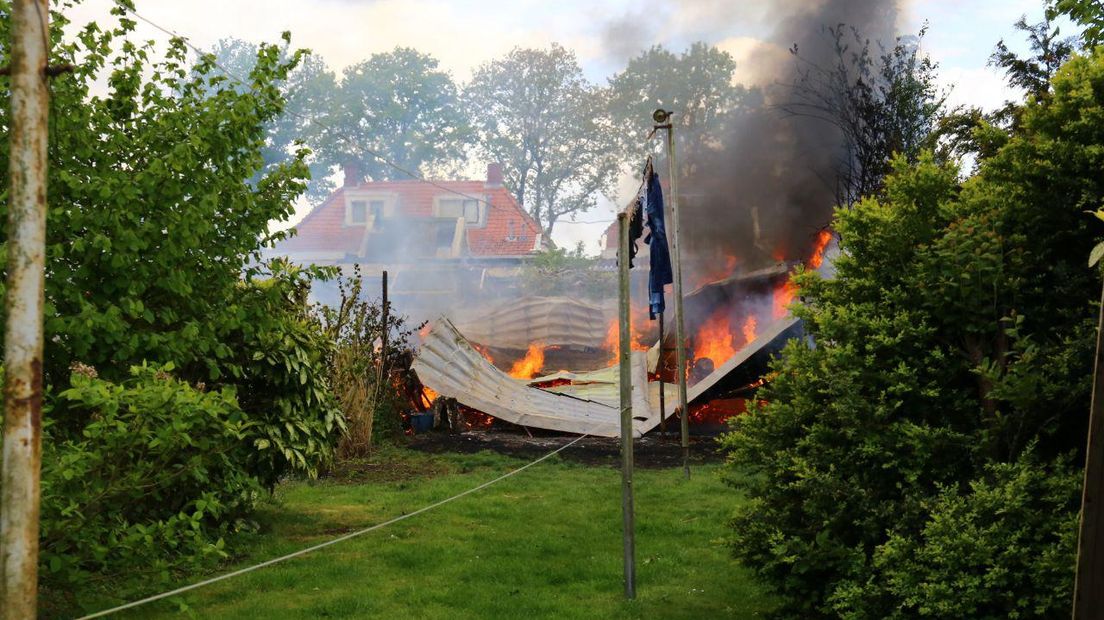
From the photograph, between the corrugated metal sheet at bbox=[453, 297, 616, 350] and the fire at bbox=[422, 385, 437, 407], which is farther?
the corrugated metal sheet at bbox=[453, 297, 616, 350]

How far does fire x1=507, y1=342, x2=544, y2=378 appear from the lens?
24406 millimetres

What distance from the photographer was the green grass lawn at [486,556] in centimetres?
708

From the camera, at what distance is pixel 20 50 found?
Result: 3.95m

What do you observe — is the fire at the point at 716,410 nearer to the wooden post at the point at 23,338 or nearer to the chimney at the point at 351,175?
the wooden post at the point at 23,338

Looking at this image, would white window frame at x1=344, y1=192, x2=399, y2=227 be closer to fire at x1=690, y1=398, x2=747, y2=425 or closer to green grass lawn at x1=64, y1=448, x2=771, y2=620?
fire at x1=690, y1=398, x2=747, y2=425

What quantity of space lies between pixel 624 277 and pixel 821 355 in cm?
193

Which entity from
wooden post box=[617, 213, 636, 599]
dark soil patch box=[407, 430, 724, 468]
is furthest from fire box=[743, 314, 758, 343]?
wooden post box=[617, 213, 636, 599]

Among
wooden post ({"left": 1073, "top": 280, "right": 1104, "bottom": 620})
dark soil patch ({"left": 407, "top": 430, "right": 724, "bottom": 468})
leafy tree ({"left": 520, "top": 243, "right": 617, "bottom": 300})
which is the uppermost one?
leafy tree ({"left": 520, "top": 243, "right": 617, "bottom": 300})

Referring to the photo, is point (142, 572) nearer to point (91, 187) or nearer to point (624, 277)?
point (91, 187)

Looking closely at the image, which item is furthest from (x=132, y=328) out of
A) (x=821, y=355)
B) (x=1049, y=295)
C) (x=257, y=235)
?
(x=1049, y=295)

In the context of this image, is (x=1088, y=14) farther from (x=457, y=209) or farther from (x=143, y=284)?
(x=457, y=209)

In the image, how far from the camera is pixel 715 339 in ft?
77.5

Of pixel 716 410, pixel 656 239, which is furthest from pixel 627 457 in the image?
pixel 716 410

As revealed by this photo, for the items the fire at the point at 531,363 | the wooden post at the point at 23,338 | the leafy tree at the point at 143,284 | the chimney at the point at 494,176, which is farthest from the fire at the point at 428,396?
the chimney at the point at 494,176
